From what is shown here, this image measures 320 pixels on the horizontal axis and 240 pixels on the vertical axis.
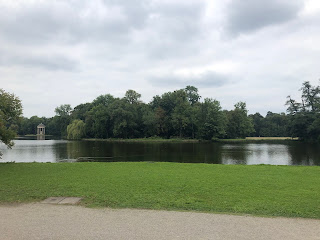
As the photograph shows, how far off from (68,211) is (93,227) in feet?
4.73

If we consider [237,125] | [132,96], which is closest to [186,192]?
[237,125]

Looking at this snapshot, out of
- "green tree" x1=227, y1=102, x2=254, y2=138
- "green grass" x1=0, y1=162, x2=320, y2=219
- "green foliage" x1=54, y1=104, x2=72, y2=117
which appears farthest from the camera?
"green foliage" x1=54, y1=104, x2=72, y2=117

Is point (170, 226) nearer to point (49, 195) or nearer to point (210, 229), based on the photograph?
point (210, 229)

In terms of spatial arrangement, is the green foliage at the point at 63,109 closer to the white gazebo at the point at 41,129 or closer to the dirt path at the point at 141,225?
the white gazebo at the point at 41,129

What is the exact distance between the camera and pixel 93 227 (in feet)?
16.5

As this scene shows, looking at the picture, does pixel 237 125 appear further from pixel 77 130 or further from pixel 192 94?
pixel 77 130

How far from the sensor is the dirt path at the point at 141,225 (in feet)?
15.1

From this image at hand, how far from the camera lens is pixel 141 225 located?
5.12 meters

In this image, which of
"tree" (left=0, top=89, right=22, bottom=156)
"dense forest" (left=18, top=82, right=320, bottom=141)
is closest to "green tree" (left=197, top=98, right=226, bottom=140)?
"dense forest" (left=18, top=82, right=320, bottom=141)

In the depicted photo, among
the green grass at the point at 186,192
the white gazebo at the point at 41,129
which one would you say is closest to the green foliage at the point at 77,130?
the white gazebo at the point at 41,129

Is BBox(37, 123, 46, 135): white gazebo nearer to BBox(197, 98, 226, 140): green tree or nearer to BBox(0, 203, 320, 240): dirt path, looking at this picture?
BBox(197, 98, 226, 140): green tree

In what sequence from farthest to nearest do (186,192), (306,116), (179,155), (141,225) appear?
1. (306,116)
2. (179,155)
3. (186,192)
4. (141,225)

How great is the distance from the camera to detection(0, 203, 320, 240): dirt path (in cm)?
462

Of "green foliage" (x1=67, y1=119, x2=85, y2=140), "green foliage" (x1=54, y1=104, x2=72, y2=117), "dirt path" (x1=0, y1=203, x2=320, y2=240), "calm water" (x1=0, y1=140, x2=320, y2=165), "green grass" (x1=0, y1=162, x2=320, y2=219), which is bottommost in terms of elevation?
"calm water" (x1=0, y1=140, x2=320, y2=165)
